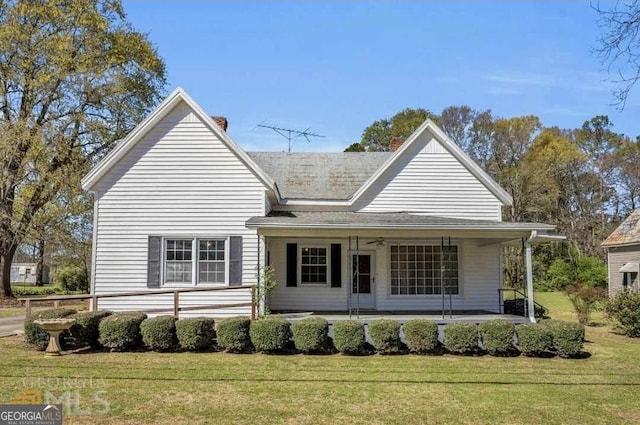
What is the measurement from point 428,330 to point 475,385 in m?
2.58

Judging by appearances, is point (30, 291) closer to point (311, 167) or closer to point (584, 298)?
point (311, 167)

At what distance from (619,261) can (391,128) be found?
25.2 metres

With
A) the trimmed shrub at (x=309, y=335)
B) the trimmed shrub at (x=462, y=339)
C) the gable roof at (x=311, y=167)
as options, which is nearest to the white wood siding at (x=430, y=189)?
the gable roof at (x=311, y=167)

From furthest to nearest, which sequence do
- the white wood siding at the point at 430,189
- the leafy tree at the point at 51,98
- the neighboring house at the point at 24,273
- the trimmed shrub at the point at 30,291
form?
the neighboring house at the point at 24,273 < the trimmed shrub at the point at 30,291 < the leafy tree at the point at 51,98 < the white wood siding at the point at 430,189

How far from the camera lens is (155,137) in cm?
1533

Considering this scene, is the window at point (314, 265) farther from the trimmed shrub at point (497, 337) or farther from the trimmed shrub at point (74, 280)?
the trimmed shrub at point (74, 280)

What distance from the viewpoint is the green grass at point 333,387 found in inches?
269

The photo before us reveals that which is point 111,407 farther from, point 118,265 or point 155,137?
point 155,137

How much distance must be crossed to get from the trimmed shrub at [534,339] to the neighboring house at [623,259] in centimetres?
1526

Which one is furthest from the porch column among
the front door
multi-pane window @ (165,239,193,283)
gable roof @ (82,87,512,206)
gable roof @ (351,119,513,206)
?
multi-pane window @ (165,239,193,283)

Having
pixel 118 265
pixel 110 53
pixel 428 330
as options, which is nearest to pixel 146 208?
pixel 118 265

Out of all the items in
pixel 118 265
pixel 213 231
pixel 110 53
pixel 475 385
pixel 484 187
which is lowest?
pixel 475 385

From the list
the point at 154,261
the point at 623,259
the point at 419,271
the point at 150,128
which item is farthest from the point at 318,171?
the point at 623,259

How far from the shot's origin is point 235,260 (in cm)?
1479
